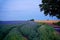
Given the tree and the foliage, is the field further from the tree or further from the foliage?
the tree

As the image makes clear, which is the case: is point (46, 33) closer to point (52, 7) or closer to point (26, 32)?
point (26, 32)

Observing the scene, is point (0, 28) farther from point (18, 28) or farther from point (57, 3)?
point (57, 3)

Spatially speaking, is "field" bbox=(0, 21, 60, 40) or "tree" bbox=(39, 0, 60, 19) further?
"tree" bbox=(39, 0, 60, 19)

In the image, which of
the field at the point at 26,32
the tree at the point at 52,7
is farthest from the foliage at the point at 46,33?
the tree at the point at 52,7

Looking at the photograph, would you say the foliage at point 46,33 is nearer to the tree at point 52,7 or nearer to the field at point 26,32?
the field at point 26,32

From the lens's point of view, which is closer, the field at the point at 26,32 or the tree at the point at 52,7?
the field at the point at 26,32

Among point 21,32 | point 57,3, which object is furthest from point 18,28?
point 57,3

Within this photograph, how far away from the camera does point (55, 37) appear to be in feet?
7.96

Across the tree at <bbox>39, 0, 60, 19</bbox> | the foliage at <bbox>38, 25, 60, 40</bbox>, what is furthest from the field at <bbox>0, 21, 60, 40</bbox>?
the tree at <bbox>39, 0, 60, 19</bbox>

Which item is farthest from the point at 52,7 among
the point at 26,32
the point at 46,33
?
the point at 26,32

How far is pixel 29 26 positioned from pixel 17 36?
0.29 meters

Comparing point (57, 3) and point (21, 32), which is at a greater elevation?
point (57, 3)

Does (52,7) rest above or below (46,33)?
above

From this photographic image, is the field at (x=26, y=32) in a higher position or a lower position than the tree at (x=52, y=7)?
lower
